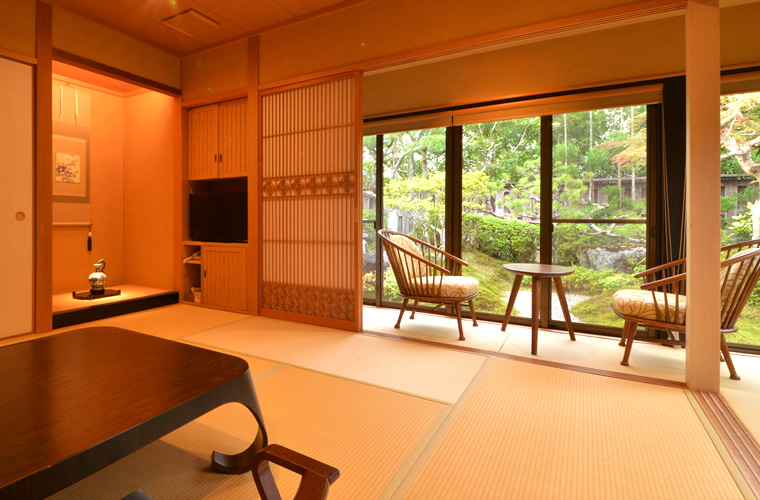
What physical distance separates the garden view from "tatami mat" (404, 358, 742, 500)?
1.43 meters

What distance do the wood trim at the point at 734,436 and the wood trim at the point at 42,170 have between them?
451 centimetres

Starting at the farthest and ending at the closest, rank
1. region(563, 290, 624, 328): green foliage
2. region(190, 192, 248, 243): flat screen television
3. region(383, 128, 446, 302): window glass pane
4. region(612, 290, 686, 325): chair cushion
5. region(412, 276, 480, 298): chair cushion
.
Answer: region(383, 128, 446, 302): window glass pane
region(190, 192, 248, 243): flat screen television
region(563, 290, 624, 328): green foliage
region(412, 276, 480, 298): chair cushion
region(612, 290, 686, 325): chair cushion

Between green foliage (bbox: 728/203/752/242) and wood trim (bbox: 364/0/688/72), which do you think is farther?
green foliage (bbox: 728/203/752/242)

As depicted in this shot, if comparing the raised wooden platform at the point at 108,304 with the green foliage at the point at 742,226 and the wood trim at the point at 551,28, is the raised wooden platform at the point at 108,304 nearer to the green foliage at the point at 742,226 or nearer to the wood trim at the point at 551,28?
the wood trim at the point at 551,28

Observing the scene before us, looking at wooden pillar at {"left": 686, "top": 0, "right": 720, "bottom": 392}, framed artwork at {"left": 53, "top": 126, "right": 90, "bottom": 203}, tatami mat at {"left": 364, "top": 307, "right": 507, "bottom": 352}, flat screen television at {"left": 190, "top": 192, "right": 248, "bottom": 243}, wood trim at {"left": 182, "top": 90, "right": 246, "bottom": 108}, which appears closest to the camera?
wooden pillar at {"left": 686, "top": 0, "right": 720, "bottom": 392}

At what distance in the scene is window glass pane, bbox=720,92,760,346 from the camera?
113 inches

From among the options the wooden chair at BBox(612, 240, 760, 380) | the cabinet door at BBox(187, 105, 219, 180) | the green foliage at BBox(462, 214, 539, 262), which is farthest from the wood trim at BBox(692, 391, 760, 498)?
the cabinet door at BBox(187, 105, 219, 180)

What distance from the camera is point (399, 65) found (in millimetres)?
3074

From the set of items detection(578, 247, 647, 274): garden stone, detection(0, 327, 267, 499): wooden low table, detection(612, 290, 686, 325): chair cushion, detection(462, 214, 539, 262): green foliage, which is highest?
detection(462, 214, 539, 262): green foliage

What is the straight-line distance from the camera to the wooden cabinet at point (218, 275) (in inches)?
153

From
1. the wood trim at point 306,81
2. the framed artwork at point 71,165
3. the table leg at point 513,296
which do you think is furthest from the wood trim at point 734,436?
the framed artwork at point 71,165

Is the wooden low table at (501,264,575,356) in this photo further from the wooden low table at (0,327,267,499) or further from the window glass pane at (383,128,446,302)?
the wooden low table at (0,327,267,499)

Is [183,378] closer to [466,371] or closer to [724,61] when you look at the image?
[466,371]

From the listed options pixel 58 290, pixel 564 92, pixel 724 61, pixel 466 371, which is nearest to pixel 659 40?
pixel 724 61
